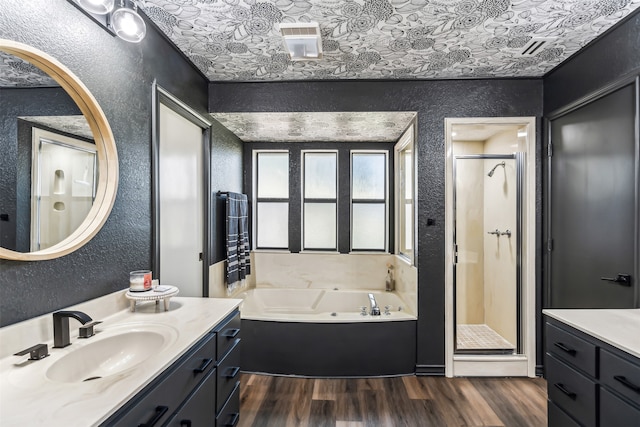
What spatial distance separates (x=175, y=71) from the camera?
2344 mm

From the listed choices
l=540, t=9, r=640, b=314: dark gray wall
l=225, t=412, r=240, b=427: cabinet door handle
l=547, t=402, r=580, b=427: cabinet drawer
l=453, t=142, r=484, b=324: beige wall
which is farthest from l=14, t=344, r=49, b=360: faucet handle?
l=453, t=142, r=484, b=324: beige wall

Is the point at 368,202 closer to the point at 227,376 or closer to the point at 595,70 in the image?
the point at 595,70

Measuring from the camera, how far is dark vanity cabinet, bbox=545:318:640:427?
1.31 m

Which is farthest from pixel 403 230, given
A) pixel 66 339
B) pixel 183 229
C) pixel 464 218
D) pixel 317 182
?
pixel 66 339

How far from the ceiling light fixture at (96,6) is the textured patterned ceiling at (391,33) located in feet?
1.35

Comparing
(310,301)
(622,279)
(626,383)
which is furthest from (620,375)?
(310,301)

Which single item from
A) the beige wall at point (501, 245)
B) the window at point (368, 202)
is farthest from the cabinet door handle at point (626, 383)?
the window at point (368, 202)

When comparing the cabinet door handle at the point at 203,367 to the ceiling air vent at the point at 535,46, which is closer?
the cabinet door handle at the point at 203,367

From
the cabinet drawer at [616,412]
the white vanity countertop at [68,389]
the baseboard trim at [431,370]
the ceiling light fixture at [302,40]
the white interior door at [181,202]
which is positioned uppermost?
the ceiling light fixture at [302,40]

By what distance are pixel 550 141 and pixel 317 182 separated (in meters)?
2.42

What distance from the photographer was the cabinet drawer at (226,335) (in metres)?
1.66

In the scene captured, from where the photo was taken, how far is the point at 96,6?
4.75 ft

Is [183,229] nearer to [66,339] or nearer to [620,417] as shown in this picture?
[66,339]

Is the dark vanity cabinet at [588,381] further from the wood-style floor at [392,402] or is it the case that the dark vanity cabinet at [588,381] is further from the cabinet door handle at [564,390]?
the wood-style floor at [392,402]
